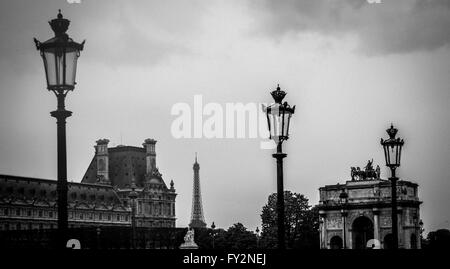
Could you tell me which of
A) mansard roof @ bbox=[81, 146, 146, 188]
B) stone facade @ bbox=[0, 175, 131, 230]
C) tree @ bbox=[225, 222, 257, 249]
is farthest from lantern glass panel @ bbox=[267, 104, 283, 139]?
mansard roof @ bbox=[81, 146, 146, 188]

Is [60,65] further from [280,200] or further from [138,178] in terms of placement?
[138,178]

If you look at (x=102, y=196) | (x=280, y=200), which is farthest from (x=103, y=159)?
(x=280, y=200)

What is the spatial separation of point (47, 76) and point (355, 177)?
3858 inches

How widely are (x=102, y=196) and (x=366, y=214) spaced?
7983cm

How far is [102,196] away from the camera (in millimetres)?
178875

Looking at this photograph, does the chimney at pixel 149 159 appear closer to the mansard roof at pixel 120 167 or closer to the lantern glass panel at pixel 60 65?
the mansard roof at pixel 120 167

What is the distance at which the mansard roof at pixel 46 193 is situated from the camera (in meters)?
153

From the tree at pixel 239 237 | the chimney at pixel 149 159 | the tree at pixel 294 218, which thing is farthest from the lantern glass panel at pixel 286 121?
the chimney at pixel 149 159

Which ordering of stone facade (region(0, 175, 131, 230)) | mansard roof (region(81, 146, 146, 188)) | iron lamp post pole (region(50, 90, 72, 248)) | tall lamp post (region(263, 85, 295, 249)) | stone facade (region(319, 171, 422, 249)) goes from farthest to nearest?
mansard roof (region(81, 146, 146, 188)) < stone facade (region(0, 175, 131, 230)) < stone facade (region(319, 171, 422, 249)) < tall lamp post (region(263, 85, 295, 249)) < iron lamp post pole (region(50, 90, 72, 248))

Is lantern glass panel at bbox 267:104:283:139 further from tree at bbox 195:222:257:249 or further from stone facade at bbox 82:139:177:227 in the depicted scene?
stone facade at bbox 82:139:177:227

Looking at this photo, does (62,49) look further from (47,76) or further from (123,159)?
(123,159)

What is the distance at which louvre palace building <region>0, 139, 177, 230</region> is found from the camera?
153625 mm
